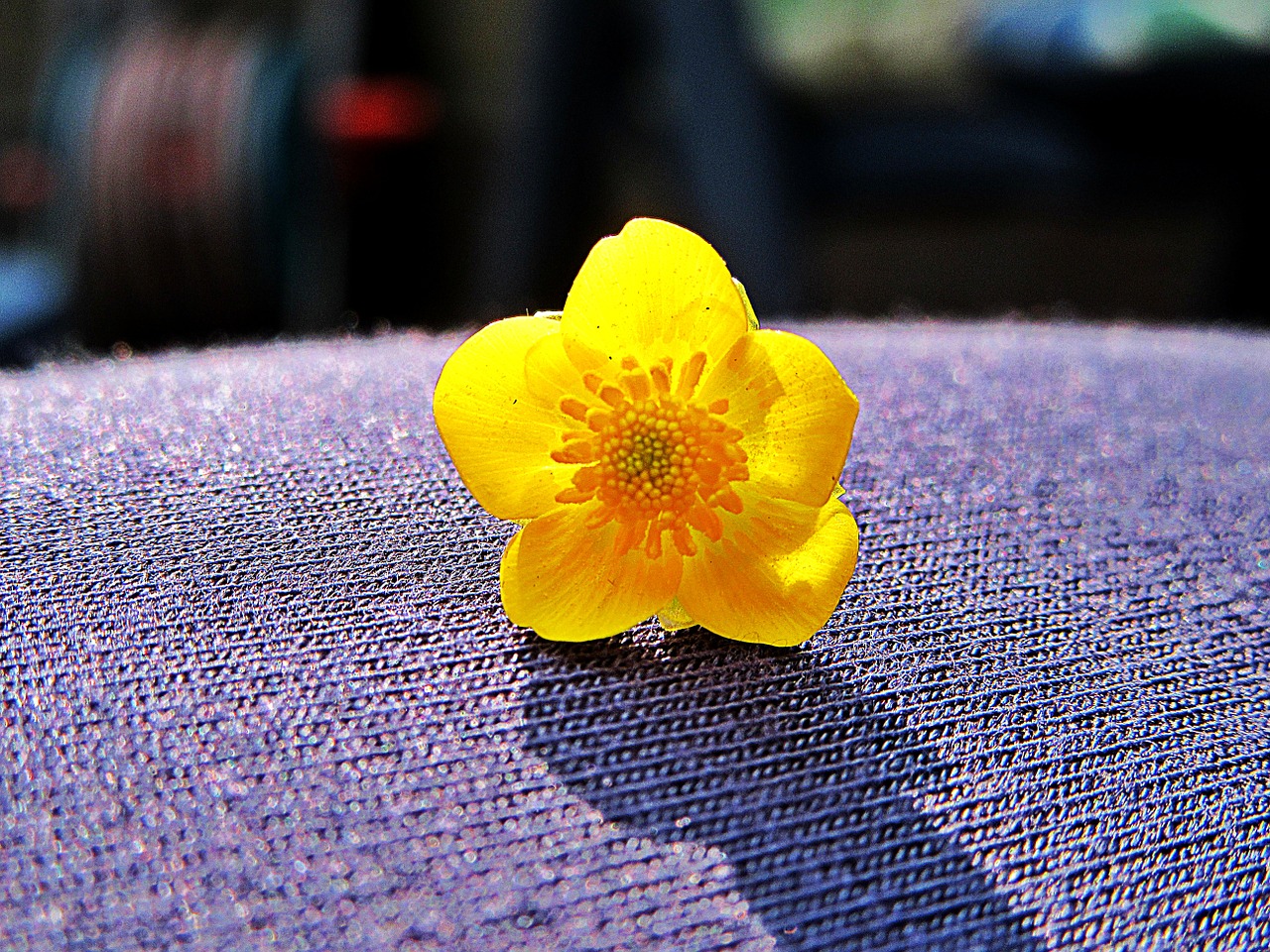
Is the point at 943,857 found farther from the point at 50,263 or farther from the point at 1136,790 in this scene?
the point at 50,263

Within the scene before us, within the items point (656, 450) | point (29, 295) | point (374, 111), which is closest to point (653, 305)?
point (656, 450)

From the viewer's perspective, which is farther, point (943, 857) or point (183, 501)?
point (183, 501)

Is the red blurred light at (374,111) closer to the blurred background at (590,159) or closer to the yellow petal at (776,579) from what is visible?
the blurred background at (590,159)

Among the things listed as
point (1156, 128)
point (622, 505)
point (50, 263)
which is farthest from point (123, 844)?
point (50, 263)

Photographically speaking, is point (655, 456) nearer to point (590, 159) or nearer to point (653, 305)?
point (653, 305)

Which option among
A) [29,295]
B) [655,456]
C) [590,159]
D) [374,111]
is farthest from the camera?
[374,111]

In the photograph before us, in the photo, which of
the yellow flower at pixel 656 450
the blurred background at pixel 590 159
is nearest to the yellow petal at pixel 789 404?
the yellow flower at pixel 656 450

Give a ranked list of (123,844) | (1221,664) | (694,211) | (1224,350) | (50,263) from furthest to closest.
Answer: (50,263) → (694,211) → (1224,350) → (1221,664) → (123,844)
